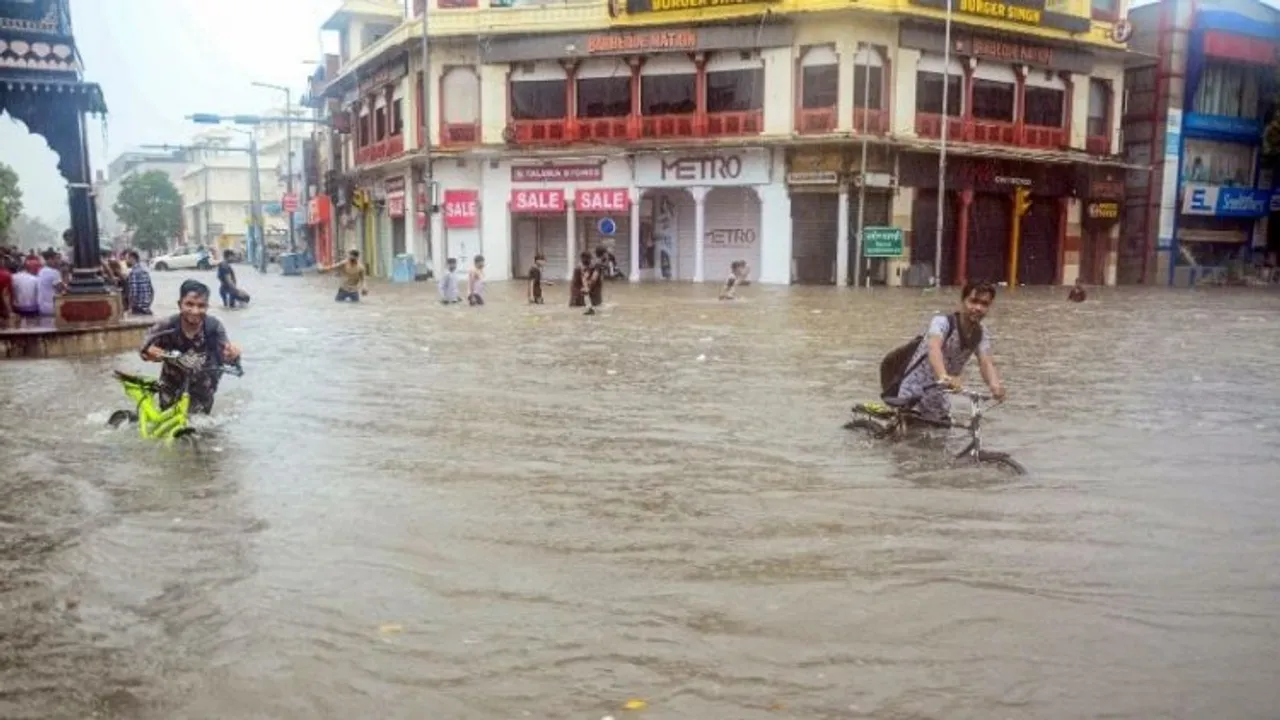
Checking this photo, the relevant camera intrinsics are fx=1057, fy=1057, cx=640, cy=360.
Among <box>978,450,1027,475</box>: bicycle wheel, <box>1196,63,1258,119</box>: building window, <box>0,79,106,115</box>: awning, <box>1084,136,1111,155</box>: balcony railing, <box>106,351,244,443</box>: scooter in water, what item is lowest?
<box>978,450,1027,475</box>: bicycle wheel

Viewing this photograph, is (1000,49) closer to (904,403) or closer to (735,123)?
(735,123)

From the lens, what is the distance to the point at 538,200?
1414 inches

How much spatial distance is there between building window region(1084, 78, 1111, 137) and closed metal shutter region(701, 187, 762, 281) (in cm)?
1311

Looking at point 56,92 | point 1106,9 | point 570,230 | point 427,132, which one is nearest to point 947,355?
point 56,92

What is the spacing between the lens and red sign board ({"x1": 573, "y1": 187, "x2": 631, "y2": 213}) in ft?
115

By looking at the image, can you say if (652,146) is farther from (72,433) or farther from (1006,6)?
(72,433)

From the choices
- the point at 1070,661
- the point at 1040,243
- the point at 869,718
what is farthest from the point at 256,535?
the point at 1040,243

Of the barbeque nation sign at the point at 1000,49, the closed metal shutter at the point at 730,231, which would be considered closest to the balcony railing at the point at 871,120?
the barbeque nation sign at the point at 1000,49

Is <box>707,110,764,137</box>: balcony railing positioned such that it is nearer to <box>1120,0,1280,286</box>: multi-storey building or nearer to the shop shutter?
the shop shutter

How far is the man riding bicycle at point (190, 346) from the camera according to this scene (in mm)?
8445

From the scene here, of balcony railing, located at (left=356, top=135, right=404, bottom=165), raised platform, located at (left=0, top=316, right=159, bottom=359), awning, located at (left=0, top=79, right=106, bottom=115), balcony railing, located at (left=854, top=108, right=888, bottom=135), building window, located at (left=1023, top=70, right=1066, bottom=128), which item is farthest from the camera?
balcony railing, located at (left=356, top=135, right=404, bottom=165)

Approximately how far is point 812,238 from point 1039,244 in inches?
390

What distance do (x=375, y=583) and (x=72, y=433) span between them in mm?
5056

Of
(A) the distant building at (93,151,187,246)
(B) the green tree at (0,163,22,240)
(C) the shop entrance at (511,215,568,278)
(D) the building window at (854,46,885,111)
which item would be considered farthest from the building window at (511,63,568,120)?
(A) the distant building at (93,151,187,246)
